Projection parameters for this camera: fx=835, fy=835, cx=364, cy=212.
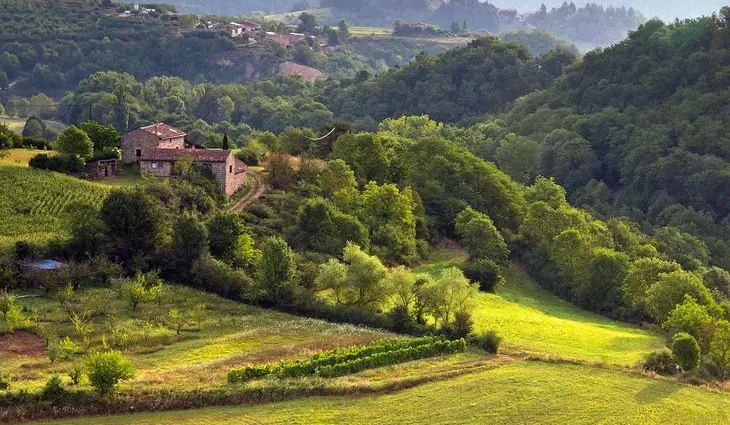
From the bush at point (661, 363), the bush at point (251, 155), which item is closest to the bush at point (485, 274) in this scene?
the bush at point (661, 363)

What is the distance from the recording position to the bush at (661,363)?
146 feet

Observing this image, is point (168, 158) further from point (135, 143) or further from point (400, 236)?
point (400, 236)

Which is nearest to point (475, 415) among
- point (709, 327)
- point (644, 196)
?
point (709, 327)

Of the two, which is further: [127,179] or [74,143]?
[127,179]

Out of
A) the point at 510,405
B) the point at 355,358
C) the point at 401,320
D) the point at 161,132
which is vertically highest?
the point at 161,132

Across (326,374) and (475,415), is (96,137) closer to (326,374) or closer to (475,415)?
(326,374)

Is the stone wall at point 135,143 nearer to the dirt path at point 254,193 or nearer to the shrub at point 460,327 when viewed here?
the dirt path at point 254,193

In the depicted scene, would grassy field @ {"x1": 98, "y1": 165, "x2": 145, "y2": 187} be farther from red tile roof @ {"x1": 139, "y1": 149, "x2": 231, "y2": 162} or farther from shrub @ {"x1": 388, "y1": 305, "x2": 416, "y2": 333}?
shrub @ {"x1": 388, "y1": 305, "x2": 416, "y2": 333}

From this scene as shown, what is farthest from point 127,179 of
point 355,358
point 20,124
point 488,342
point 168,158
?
point 20,124

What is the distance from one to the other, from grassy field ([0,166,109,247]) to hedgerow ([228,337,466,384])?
22.4 m

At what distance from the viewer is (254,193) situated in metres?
74.5

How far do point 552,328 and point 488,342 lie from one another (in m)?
9.63

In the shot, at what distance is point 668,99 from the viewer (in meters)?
121

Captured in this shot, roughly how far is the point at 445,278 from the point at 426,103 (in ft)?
358
